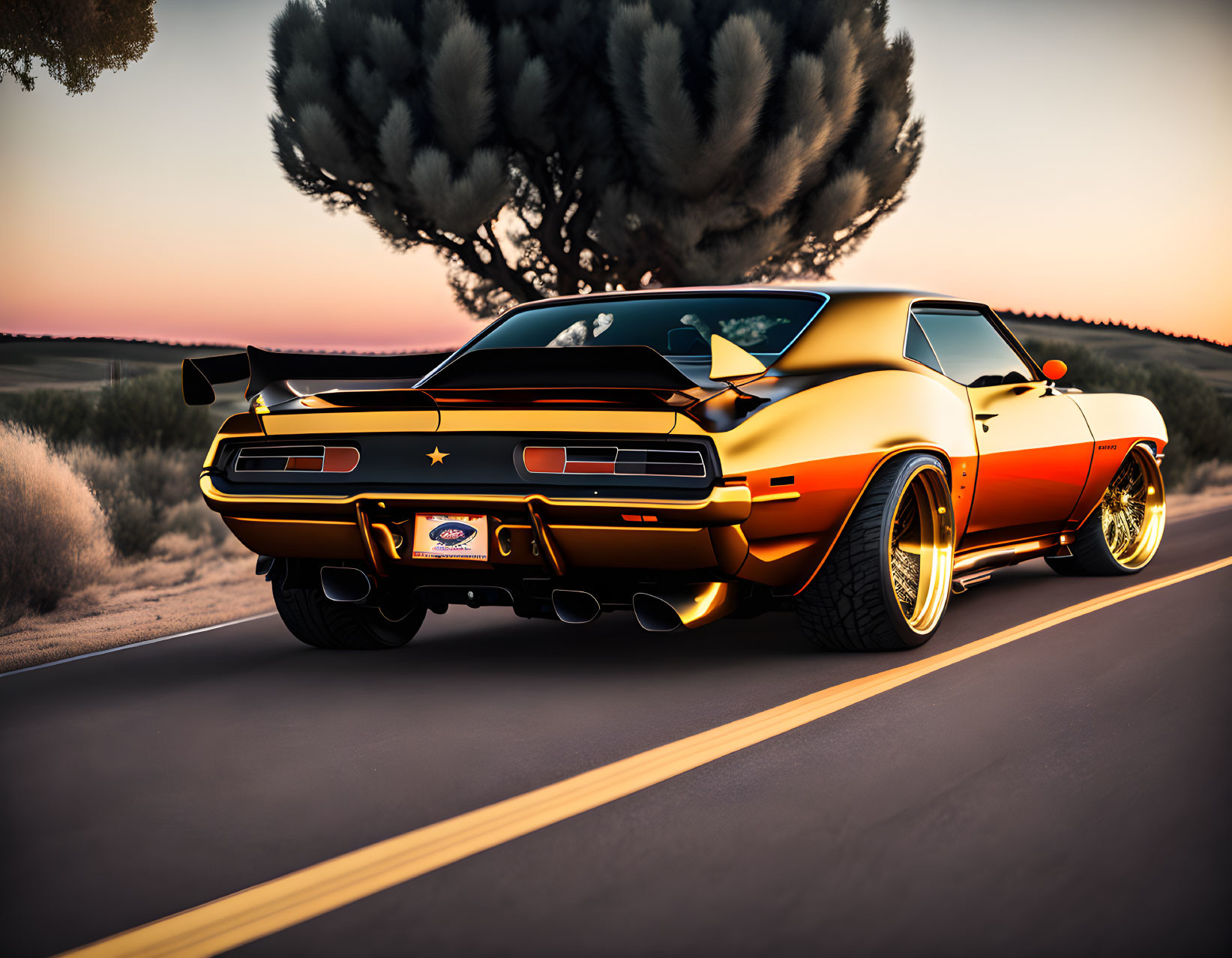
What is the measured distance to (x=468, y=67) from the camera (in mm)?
19266

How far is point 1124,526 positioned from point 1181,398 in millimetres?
20978

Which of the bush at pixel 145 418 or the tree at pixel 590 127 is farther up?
the tree at pixel 590 127

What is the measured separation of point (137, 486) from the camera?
15.2 metres

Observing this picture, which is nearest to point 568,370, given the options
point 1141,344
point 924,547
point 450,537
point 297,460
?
point 450,537

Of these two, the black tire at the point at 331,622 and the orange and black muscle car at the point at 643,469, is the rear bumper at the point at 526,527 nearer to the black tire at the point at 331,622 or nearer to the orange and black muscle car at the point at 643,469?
the orange and black muscle car at the point at 643,469

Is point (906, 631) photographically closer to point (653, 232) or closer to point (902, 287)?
point (902, 287)

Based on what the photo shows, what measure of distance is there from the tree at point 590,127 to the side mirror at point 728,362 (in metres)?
15.2

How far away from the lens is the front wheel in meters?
7.95

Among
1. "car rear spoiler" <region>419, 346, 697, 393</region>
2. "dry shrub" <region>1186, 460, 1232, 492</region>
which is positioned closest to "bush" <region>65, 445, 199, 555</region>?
"car rear spoiler" <region>419, 346, 697, 393</region>

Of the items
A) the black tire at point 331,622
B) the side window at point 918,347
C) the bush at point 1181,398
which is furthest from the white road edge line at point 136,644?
the bush at point 1181,398

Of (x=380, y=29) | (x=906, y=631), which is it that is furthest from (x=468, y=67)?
(x=906, y=631)

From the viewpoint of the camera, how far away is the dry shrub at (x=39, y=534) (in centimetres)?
859

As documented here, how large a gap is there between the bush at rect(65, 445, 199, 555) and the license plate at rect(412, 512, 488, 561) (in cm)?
740

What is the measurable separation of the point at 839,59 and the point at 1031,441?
14949mm
